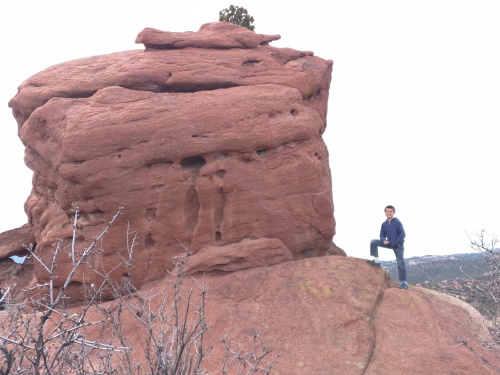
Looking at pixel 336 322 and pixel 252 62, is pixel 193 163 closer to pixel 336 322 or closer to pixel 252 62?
pixel 252 62

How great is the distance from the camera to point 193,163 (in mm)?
10469

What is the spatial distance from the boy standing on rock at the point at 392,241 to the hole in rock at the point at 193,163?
4.46 meters

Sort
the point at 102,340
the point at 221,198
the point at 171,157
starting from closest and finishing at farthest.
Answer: the point at 102,340 → the point at 171,157 → the point at 221,198

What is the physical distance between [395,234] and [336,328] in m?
2.97

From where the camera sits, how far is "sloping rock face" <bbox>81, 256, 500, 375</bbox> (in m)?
7.82

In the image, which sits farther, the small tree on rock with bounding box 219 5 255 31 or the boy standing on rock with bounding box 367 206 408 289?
the small tree on rock with bounding box 219 5 255 31

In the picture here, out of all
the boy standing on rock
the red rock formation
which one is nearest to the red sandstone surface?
the boy standing on rock

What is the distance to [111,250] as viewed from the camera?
9.90 meters

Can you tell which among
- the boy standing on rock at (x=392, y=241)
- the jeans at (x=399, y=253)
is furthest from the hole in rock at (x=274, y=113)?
the jeans at (x=399, y=253)

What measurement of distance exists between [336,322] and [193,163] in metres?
4.76

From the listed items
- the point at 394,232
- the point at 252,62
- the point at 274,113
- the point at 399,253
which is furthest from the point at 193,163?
the point at 399,253

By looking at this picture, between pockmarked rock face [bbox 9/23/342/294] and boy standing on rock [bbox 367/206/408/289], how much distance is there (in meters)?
1.30

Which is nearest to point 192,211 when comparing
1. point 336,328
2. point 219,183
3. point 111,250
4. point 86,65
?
point 219,183

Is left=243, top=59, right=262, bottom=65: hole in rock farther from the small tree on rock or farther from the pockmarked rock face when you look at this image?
the small tree on rock
